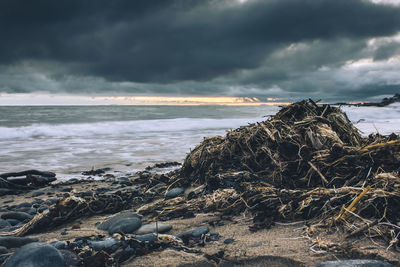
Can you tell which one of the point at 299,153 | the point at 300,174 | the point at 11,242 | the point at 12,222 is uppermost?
the point at 299,153

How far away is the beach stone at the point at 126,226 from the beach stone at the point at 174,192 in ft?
2.52

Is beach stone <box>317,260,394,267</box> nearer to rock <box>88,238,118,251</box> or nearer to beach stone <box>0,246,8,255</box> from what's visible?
rock <box>88,238,118,251</box>

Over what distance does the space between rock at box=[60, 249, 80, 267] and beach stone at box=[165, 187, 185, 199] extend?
1.40m

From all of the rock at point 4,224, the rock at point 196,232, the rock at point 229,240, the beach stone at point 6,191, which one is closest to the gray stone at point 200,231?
the rock at point 196,232

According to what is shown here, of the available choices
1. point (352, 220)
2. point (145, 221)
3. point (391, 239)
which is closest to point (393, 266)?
point (391, 239)

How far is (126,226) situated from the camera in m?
2.27

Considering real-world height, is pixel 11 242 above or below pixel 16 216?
above

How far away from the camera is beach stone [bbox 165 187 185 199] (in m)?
3.11

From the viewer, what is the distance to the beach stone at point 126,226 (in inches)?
88.2

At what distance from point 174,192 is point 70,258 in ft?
5.03

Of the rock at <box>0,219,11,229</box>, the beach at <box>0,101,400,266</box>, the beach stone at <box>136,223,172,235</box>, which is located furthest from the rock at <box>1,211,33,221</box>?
the beach stone at <box>136,223,172,235</box>

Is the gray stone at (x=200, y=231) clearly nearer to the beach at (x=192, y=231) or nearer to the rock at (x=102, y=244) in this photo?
the beach at (x=192, y=231)

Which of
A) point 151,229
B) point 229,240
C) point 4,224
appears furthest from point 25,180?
point 229,240

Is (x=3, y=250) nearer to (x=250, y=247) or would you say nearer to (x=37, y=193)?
(x=250, y=247)
